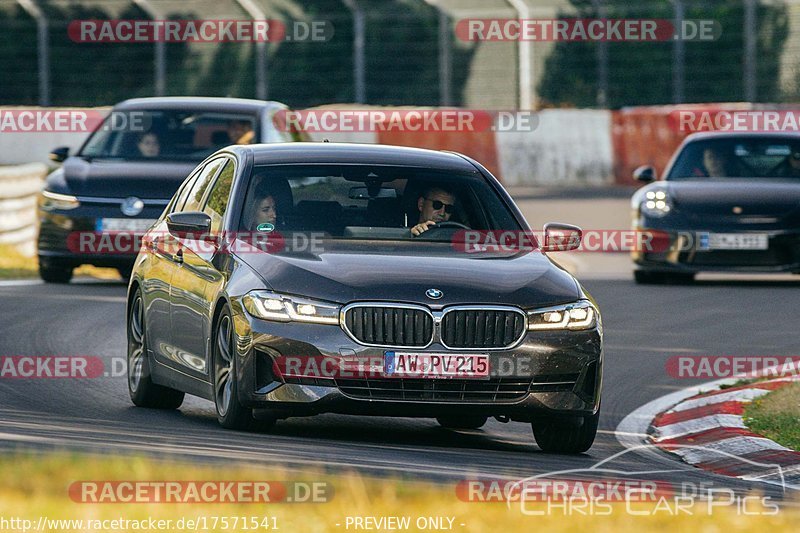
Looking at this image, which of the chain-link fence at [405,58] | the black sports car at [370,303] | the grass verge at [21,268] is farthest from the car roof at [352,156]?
the chain-link fence at [405,58]

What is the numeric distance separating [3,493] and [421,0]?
97.3 feet

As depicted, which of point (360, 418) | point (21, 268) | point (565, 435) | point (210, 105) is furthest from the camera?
point (21, 268)

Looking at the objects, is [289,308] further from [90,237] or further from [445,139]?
[445,139]

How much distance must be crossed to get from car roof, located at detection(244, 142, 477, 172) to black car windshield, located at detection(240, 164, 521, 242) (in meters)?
0.06

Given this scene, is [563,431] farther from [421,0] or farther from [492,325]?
[421,0]

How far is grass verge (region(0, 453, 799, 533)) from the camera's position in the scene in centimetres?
627

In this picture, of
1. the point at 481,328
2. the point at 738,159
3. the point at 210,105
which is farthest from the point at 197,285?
the point at 738,159

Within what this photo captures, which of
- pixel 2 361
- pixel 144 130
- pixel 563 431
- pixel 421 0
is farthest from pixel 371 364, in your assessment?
pixel 421 0

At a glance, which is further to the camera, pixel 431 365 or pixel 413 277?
pixel 413 277

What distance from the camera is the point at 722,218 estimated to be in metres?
19.7

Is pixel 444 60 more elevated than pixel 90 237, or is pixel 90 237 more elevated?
pixel 444 60

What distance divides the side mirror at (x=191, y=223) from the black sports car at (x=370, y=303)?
1cm

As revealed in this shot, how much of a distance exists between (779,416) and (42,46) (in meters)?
25.9

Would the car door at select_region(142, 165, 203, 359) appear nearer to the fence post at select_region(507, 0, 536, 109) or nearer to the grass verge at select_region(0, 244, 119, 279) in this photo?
the grass verge at select_region(0, 244, 119, 279)
